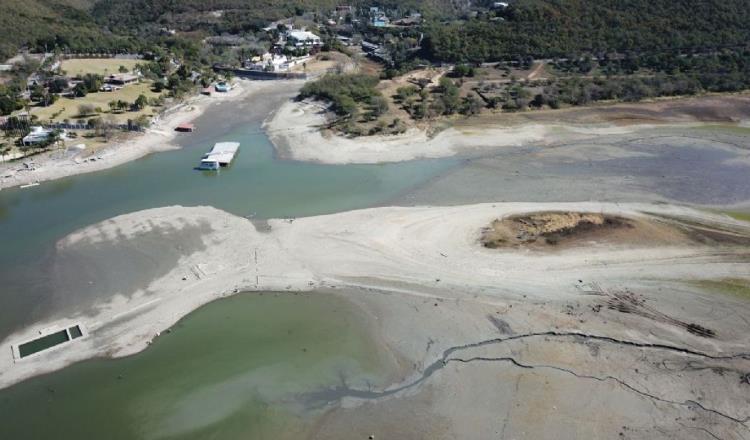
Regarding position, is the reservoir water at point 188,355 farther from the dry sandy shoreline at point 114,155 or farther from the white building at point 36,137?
the white building at point 36,137

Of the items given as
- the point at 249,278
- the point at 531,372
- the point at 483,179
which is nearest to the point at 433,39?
the point at 483,179

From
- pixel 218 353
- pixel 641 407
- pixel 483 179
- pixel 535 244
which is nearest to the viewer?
pixel 641 407

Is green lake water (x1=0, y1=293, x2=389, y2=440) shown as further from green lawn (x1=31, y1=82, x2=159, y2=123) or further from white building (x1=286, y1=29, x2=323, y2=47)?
white building (x1=286, y1=29, x2=323, y2=47)

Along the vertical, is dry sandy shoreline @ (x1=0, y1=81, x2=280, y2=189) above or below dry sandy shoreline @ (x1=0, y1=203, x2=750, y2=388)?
above

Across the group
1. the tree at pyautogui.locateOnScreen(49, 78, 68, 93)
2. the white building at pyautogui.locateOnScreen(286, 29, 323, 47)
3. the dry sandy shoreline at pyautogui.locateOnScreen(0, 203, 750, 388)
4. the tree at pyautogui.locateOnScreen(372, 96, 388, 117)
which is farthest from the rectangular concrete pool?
the white building at pyautogui.locateOnScreen(286, 29, 323, 47)

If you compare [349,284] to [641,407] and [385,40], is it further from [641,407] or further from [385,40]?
[385,40]

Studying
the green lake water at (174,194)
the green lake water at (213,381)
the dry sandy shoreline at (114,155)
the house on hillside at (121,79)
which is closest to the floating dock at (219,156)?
the green lake water at (174,194)
